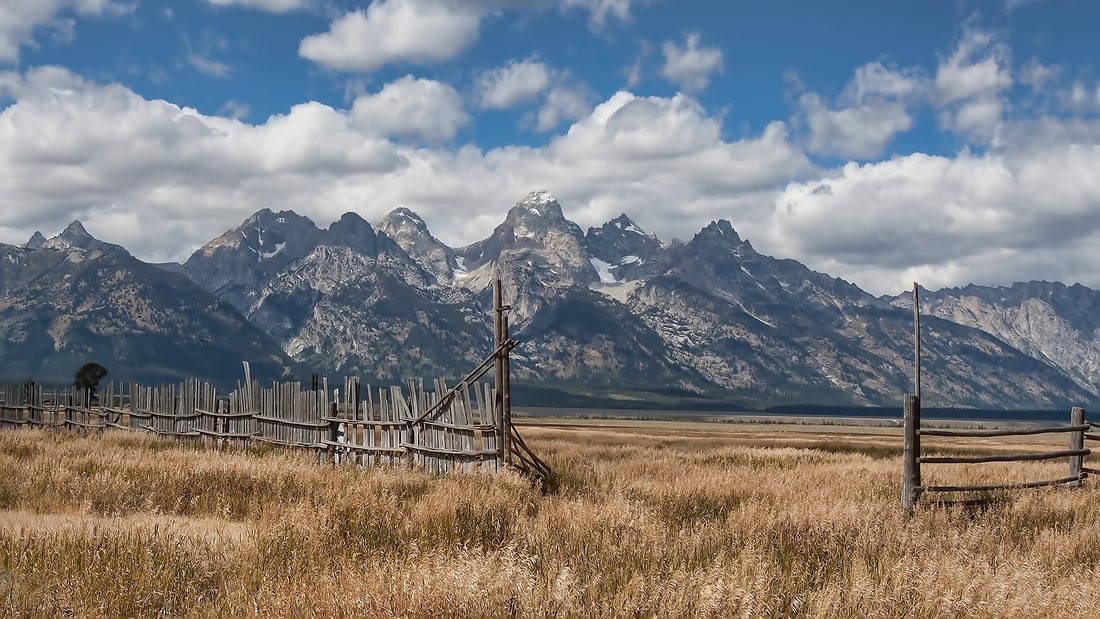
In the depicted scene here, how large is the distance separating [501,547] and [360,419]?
10.3m

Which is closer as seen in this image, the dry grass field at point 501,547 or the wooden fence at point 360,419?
the dry grass field at point 501,547

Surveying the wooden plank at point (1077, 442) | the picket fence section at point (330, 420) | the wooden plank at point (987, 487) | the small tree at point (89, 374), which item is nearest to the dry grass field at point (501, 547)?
the wooden plank at point (987, 487)

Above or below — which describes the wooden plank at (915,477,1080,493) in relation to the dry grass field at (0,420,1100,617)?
below

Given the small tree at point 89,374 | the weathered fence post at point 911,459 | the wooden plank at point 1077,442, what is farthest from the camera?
the small tree at point 89,374

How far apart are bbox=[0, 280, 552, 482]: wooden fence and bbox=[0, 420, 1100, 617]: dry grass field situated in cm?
129

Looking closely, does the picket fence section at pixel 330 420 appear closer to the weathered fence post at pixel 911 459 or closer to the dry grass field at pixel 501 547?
the dry grass field at pixel 501 547

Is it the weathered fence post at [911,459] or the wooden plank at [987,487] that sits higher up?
the weathered fence post at [911,459]

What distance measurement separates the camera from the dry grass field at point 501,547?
249 inches

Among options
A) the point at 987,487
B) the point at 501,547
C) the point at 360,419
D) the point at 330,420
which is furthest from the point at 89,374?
the point at 501,547

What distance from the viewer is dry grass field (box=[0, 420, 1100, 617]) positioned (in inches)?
249

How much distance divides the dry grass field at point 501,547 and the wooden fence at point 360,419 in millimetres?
1290

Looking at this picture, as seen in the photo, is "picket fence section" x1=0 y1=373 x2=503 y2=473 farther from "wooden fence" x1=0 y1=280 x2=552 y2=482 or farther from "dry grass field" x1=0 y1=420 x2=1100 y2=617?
"dry grass field" x1=0 y1=420 x2=1100 y2=617

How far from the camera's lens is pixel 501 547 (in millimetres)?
8633

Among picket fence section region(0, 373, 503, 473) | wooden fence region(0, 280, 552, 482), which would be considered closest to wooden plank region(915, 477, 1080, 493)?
wooden fence region(0, 280, 552, 482)
